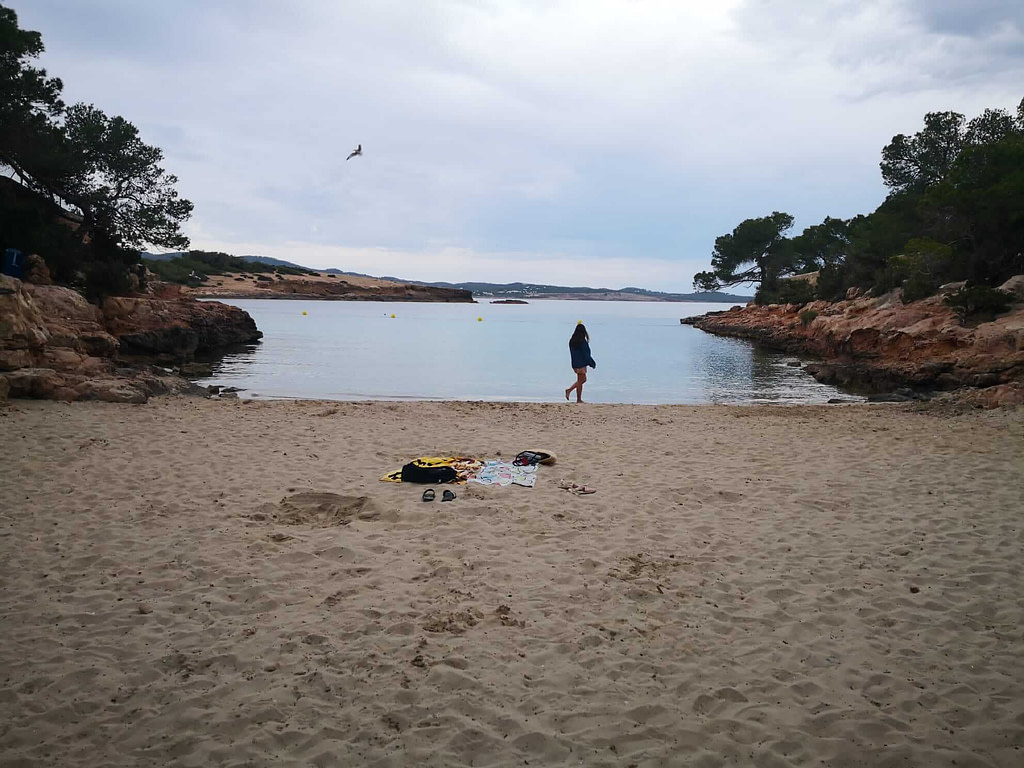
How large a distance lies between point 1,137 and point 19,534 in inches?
874

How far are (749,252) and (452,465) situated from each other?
6425cm

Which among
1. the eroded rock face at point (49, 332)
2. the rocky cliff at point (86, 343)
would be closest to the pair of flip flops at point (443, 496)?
the rocky cliff at point (86, 343)

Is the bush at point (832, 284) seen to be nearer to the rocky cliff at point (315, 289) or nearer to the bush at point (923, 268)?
the bush at point (923, 268)

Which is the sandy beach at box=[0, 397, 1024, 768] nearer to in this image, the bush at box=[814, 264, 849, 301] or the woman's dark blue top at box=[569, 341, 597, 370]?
the woman's dark blue top at box=[569, 341, 597, 370]

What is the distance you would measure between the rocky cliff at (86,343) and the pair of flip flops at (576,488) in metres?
9.17

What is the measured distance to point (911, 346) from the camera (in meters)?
21.4

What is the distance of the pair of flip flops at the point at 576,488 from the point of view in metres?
7.12

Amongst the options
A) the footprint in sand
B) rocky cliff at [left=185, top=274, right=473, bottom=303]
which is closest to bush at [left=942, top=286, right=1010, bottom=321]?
the footprint in sand

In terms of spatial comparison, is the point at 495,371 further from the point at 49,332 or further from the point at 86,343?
the point at 49,332

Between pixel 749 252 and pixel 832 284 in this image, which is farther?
pixel 749 252

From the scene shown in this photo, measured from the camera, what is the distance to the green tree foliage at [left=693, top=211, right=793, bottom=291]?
209 ft

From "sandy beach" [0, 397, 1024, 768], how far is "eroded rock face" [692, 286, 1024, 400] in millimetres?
9561

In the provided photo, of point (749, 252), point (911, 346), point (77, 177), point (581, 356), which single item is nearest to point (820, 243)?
point (749, 252)

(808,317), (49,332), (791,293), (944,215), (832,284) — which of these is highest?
(944,215)
